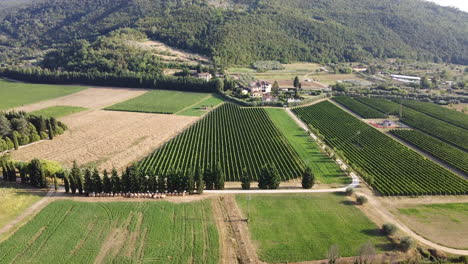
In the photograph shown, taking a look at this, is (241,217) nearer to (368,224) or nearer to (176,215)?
(176,215)

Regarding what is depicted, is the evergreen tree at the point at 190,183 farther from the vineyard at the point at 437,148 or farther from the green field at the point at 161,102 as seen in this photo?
the green field at the point at 161,102

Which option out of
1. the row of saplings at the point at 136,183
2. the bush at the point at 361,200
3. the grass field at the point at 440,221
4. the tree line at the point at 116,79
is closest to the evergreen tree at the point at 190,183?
the row of saplings at the point at 136,183

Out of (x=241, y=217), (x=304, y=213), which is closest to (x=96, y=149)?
(x=241, y=217)

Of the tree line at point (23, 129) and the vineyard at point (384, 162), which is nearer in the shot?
the vineyard at point (384, 162)

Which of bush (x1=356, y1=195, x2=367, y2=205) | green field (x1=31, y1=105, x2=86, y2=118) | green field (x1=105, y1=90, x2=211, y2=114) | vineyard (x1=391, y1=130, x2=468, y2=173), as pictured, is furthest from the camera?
green field (x1=105, y1=90, x2=211, y2=114)

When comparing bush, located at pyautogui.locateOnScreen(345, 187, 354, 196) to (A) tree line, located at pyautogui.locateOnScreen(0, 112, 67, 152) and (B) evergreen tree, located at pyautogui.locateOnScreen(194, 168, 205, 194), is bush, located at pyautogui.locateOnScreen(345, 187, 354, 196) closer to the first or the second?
(B) evergreen tree, located at pyautogui.locateOnScreen(194, 168, 205, 194)

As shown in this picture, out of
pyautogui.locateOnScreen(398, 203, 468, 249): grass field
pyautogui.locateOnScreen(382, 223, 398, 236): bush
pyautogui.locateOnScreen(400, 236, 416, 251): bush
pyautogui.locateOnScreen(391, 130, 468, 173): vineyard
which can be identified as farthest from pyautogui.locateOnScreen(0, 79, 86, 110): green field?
pyautogui.locateOnScreen(391, 130, 468, 173): vineyard
